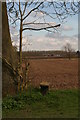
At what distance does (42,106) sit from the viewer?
5.37 meters

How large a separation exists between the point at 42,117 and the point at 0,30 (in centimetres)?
338

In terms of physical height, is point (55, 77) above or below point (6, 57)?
below

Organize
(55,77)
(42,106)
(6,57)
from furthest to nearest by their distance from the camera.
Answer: (55,77), (6,57), (42,106)

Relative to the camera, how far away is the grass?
4703 millimetres

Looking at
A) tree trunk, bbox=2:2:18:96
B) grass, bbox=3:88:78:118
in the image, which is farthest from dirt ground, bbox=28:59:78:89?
grass, bbox=3:88:78:118

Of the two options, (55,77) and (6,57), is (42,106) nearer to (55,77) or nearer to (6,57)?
(6,57)

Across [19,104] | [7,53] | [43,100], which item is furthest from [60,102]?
[7,53]

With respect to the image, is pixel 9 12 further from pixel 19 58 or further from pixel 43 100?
pixel 43 100

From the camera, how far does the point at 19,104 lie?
215 inches

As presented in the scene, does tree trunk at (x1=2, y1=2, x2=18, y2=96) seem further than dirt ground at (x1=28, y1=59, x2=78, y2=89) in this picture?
No

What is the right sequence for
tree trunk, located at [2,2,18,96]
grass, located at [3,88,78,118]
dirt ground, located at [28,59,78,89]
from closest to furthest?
grass, located at [3,88,78,118] < tree trunk, located at [2,2,18,96] < dirt ground, located at [28,59,78,89]

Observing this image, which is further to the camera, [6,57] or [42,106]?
[6,57]

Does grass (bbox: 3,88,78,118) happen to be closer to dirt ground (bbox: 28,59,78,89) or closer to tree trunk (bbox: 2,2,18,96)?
tree trunk (bbox: 2,2,18,96)

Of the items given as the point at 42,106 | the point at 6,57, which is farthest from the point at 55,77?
the point at 42,106
